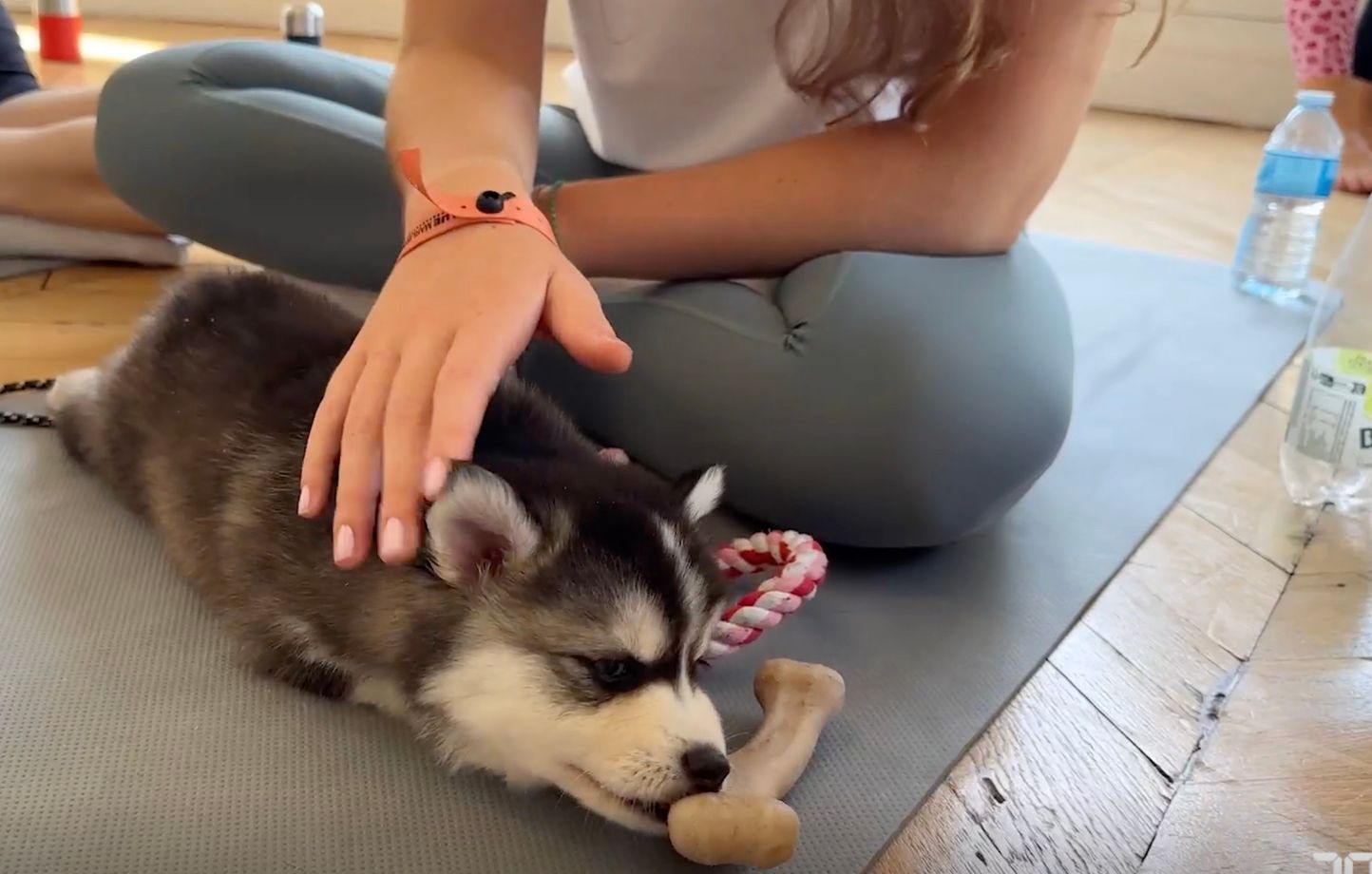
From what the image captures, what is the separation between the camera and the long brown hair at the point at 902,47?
3.22 ft

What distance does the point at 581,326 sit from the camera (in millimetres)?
846

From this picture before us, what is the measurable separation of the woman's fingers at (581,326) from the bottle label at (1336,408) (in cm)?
89

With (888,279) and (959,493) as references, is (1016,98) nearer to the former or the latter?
(888,279)

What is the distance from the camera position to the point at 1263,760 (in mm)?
931

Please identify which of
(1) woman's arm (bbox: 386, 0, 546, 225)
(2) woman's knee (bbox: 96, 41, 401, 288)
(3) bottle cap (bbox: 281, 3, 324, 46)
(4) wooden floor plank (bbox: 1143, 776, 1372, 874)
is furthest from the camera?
(3) bottle cap (bbox: 281, 3, 324, 46)

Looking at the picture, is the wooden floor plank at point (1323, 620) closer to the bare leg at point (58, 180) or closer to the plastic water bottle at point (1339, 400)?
the plastic water bottle at point (1339, 400)

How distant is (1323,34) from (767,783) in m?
3.04

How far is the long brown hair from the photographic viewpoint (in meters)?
0.98

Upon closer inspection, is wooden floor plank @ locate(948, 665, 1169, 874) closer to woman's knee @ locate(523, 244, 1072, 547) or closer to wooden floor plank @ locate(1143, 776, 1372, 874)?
wooden floor plank @ locate(1143, 776, 1372, 874)

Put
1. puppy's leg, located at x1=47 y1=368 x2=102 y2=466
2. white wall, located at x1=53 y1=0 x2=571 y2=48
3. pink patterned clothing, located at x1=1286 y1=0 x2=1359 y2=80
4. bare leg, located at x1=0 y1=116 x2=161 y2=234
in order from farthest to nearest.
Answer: white wall, located at x1=53 y1=0 x2=571 y2=48 < pink patterned clothing, located at x1=1286 y1=0 x2=1359 y2=80 < bare leg, located at x1=0 y1=116 x2=161 y2=234 < puppy's leg, located at x1=47 y1=368 x2=102 y2=466

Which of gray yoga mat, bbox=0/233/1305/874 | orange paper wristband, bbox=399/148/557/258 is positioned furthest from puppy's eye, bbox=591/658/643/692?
orange paper wristband, bbox=399/148/557/258

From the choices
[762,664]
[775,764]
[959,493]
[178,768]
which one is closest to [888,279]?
[959,493]

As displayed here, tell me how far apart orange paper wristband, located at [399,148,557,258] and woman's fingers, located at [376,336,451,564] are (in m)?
0.15

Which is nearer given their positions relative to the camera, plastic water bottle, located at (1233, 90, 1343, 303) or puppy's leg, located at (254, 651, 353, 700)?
puppy's leg, located at (254, 651, 353, 700)
